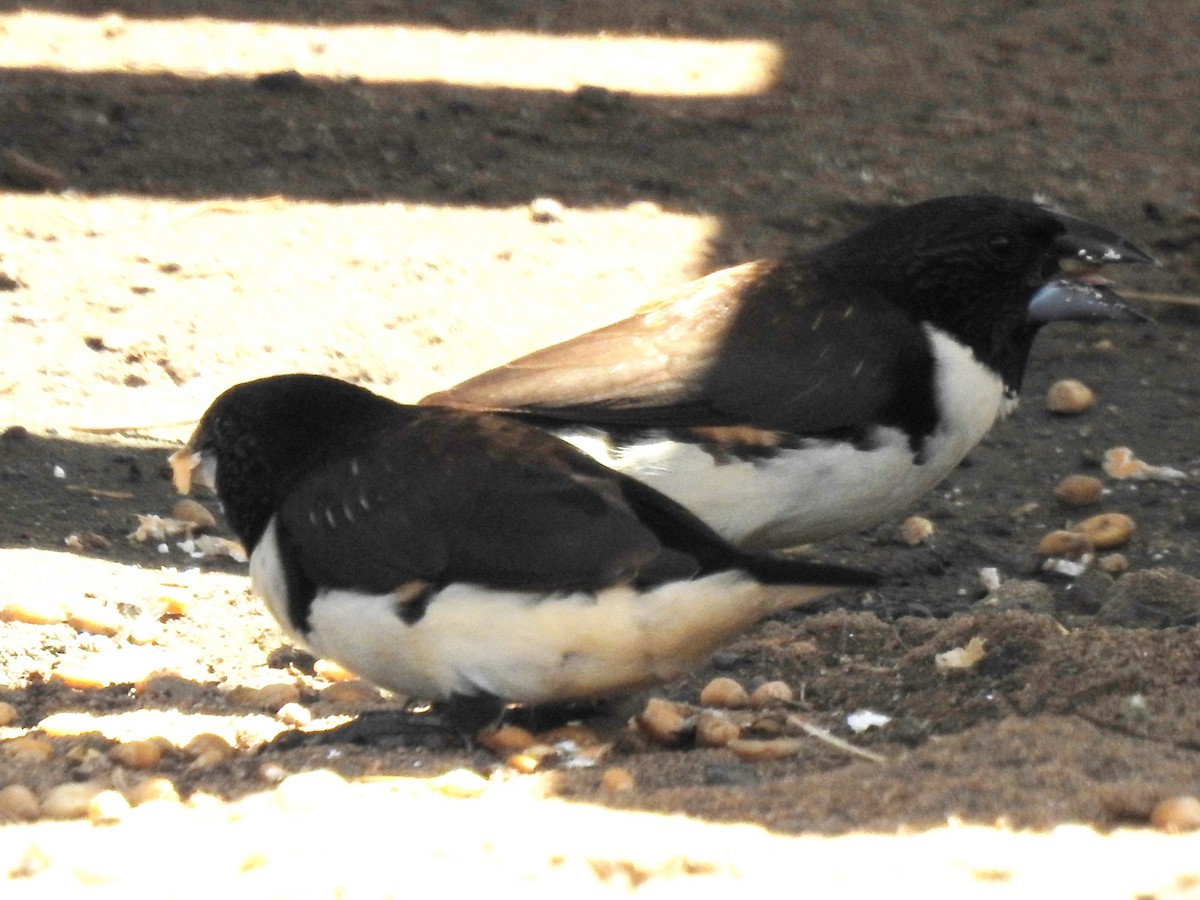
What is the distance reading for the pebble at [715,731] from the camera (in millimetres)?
4504

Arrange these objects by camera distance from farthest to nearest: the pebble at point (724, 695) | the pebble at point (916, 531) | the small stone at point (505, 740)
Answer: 1. the pebble at point (916, 531)
2. the pebble at point (724, 695)
3. the small stone at point (505, 740)

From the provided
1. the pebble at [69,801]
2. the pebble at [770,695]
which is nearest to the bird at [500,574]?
the pebble at [770,695]

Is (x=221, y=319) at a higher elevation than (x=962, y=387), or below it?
below

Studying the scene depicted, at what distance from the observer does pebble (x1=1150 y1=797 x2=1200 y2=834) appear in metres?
3.40

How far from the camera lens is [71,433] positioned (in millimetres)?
6879

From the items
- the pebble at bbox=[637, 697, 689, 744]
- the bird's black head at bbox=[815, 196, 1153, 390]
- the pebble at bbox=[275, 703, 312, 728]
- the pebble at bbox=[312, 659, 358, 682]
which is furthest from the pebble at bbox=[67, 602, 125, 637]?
the bird's black head at bbox=[815, 196, 1153, 390]

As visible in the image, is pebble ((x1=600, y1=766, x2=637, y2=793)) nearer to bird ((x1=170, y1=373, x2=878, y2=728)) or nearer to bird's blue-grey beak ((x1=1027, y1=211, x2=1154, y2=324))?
bird ((x1=170, y1=373, x2=878, y2=728))

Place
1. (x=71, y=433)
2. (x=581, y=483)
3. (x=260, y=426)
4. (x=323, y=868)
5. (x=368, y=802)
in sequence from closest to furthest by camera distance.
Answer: (x=323, y=868)
(x=368, y=802)
(x=581, y=483)
(x=260, y=426)
(x=71, y=433)

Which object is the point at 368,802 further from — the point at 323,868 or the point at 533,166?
the point at 533,166

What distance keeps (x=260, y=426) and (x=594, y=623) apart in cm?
106

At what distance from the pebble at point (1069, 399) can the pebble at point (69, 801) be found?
4.21 metres

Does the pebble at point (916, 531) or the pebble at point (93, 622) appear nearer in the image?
the pebble at point (93, 622)

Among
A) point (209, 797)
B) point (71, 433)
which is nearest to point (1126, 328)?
point (71, 433)

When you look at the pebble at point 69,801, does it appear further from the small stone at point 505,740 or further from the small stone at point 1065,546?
the small stone at point 1065,546
